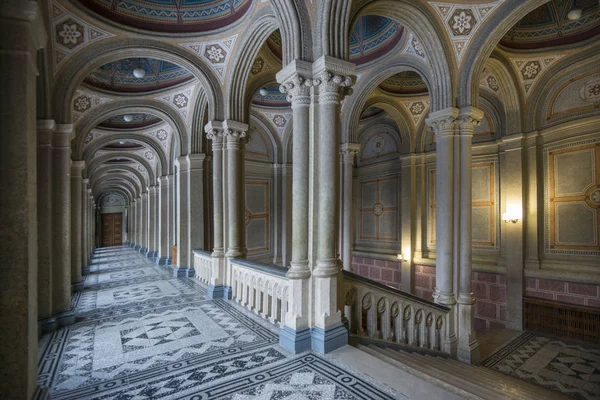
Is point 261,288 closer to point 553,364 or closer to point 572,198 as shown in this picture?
point 553,364

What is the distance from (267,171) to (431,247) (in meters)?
7.04

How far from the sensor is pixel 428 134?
11.9 metres

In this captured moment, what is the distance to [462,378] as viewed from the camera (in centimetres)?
440

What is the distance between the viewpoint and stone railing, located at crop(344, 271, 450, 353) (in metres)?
4.90

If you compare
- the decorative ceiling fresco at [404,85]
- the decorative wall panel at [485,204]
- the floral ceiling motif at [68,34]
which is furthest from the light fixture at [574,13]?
the floral ceiling motif at [68,34]

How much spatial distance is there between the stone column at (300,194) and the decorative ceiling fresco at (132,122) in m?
10.0

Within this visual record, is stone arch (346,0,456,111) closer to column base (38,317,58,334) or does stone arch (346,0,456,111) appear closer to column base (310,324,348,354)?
column base (310,324,348,354)

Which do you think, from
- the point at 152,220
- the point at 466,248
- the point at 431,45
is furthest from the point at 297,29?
the point at 152,220

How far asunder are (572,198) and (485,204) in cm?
216

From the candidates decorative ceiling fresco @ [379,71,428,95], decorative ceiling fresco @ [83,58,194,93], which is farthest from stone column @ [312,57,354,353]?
decorative ceiling fresco @ [379,71,428,95]

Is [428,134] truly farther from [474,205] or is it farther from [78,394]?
[78,394]

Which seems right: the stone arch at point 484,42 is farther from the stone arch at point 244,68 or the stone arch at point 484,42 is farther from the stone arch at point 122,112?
Result: the stone arch at point 122,112

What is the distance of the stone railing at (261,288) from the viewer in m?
5.30

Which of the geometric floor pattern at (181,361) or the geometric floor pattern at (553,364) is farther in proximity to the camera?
the geometric floor pattern at (553,364)
